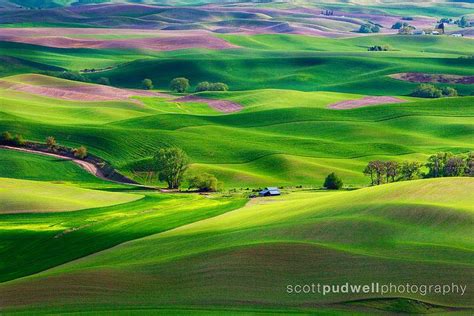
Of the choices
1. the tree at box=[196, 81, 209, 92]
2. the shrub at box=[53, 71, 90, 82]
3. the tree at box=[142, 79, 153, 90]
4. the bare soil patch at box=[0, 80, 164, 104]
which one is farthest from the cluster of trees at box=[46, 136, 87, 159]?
the tree at box=[142, 79, 153, 90]

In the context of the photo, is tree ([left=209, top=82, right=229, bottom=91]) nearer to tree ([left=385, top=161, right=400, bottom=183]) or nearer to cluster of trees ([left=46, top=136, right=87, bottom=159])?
cluster of trees ([left=46, top=136, right=87, bottom=159])

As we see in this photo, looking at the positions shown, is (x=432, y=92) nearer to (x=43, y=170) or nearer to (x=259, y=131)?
(x=259, y=131)

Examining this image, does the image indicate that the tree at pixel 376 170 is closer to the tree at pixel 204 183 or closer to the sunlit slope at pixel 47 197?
the tree at pixel 204 183

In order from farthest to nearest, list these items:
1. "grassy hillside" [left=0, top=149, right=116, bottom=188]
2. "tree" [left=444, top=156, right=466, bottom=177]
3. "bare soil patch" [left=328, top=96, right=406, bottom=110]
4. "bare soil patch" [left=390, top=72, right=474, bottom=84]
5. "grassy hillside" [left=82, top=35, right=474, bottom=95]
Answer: "grassy hillside" [left=82, top=35, right=474, bottom=95]
"bare soil patch" [left=390, top=72, right=474, bottom=84]
"bare soil patch" [left=328, top=96, right=406, bottom=110]
"grassy hillside" [left=0, top=149, right=116, bottom=188]
"tree" [left=444, top=156, right=466, bottom=177]

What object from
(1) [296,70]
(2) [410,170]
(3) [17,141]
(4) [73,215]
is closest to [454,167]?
(2) [410,170]

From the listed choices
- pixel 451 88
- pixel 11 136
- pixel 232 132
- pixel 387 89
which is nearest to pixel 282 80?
pixel 387 89
